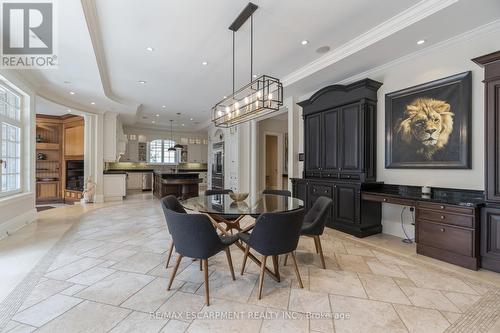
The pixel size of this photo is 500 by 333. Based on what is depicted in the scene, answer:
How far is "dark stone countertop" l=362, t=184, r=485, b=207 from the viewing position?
2.78 metres

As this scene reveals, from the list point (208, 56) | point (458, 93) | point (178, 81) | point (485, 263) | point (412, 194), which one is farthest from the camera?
point (178, 81)

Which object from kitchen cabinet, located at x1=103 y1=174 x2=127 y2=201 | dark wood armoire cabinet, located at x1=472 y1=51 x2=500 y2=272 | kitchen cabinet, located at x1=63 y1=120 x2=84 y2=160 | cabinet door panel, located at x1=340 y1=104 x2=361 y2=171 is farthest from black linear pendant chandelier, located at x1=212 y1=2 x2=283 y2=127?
kitchen cabinet, located at x1=63 y1=120 x2=84 y2=160

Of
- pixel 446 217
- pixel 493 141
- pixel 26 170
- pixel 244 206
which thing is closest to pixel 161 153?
pixel 26 170

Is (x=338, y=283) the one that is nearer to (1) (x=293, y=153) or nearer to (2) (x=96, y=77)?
(1) (x=293, y=153)

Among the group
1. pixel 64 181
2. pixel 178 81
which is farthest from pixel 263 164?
pixel 64 181

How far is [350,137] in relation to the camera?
4.11 metres

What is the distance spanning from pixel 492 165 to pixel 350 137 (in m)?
1.83

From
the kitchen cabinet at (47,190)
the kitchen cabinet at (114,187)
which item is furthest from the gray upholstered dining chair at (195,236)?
the kitchen cabinet at (47,190)

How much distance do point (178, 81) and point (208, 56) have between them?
1.52m

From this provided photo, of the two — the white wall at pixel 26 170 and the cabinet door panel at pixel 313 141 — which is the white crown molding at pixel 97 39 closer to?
the white wall at pixel 26 170

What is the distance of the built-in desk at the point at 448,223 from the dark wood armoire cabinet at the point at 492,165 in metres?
0.09

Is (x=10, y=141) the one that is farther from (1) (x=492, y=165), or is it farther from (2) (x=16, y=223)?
(1) (x=492, y=165)

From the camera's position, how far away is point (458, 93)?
123 inches
